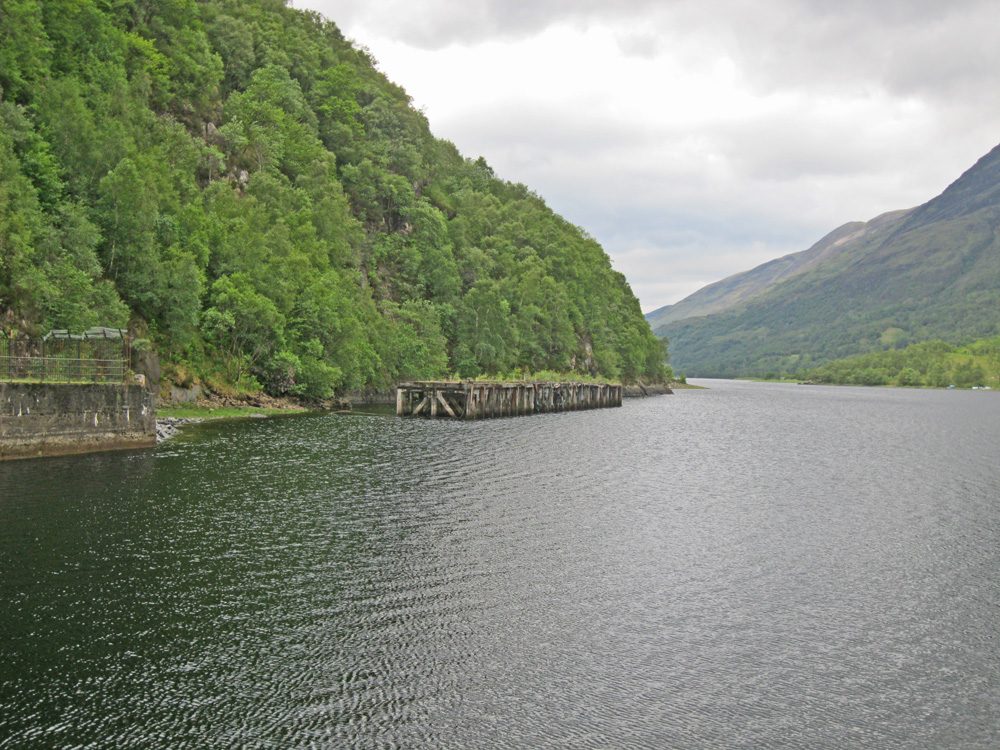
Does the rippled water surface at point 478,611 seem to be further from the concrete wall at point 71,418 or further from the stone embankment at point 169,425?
the stone embankment at point 169,425

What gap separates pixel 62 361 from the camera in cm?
3859

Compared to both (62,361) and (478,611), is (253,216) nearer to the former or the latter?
(62,361)

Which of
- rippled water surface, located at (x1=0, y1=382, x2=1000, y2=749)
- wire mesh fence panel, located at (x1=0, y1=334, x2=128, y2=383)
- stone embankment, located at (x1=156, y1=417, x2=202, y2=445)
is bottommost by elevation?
rippled water surface, located at (x1=0, y1=382, x2=1000, y2=749)

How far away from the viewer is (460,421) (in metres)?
70.6

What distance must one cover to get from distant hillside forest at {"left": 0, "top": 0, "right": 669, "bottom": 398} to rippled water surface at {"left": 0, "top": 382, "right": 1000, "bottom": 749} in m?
28.4

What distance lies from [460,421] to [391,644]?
56.8 meters

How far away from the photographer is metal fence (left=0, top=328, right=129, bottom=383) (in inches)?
1459

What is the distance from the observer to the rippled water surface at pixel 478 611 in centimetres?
1108

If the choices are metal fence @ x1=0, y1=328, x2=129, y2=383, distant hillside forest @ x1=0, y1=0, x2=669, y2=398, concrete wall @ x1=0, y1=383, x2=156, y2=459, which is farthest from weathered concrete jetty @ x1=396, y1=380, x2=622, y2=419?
concrete wall @ x1=0, y1=383, x2=156, y2=459

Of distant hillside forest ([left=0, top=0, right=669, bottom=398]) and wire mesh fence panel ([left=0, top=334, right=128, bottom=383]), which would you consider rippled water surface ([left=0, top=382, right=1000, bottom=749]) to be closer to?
wire mesh fence panel ([left=0, top=334, right=128, bottom=383])

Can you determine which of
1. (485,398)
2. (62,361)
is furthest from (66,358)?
(485,398)

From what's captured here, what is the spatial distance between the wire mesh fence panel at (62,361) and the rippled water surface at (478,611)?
21.3 ft

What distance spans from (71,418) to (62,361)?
197 inches

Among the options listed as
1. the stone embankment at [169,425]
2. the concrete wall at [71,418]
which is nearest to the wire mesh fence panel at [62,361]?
the concrete wall at [71,418]
